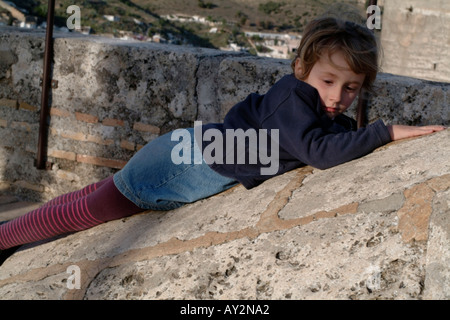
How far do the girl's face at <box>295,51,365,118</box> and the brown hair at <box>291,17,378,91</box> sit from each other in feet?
0.06

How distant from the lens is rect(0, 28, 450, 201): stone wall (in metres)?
2.78

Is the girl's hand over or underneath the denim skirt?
over

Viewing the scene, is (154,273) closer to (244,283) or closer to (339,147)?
(244,283)

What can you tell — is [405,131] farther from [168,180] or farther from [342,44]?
[168,180]

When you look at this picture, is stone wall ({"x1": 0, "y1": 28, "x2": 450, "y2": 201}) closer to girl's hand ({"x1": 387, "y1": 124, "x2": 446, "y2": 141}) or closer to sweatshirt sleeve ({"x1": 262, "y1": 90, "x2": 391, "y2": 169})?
girl's hand ({"x1": 387, "y1": 124, "x2": 446, "y2": 141})

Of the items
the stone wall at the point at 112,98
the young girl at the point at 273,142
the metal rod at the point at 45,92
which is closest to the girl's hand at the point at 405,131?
→ the young girl at the point at 273,142

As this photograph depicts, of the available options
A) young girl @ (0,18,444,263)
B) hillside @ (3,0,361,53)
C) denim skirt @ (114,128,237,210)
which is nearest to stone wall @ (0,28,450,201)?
young girl @ (0,18,444,263)

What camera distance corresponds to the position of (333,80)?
6.36ft

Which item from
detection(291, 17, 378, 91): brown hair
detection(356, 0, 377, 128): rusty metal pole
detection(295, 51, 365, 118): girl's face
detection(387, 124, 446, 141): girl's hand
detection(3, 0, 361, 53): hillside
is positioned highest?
detection(291, 17, 378, 91): brown hair

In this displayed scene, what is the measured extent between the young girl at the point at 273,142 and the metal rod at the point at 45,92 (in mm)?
1311

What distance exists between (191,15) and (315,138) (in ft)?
77.0

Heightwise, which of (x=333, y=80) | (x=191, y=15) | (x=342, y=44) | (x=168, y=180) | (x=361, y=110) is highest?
(x=342, y=44)

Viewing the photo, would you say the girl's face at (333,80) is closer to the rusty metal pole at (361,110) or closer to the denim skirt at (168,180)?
the denim skirt at (168,180)

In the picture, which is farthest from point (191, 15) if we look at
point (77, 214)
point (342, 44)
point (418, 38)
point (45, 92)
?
point (342, 44)
